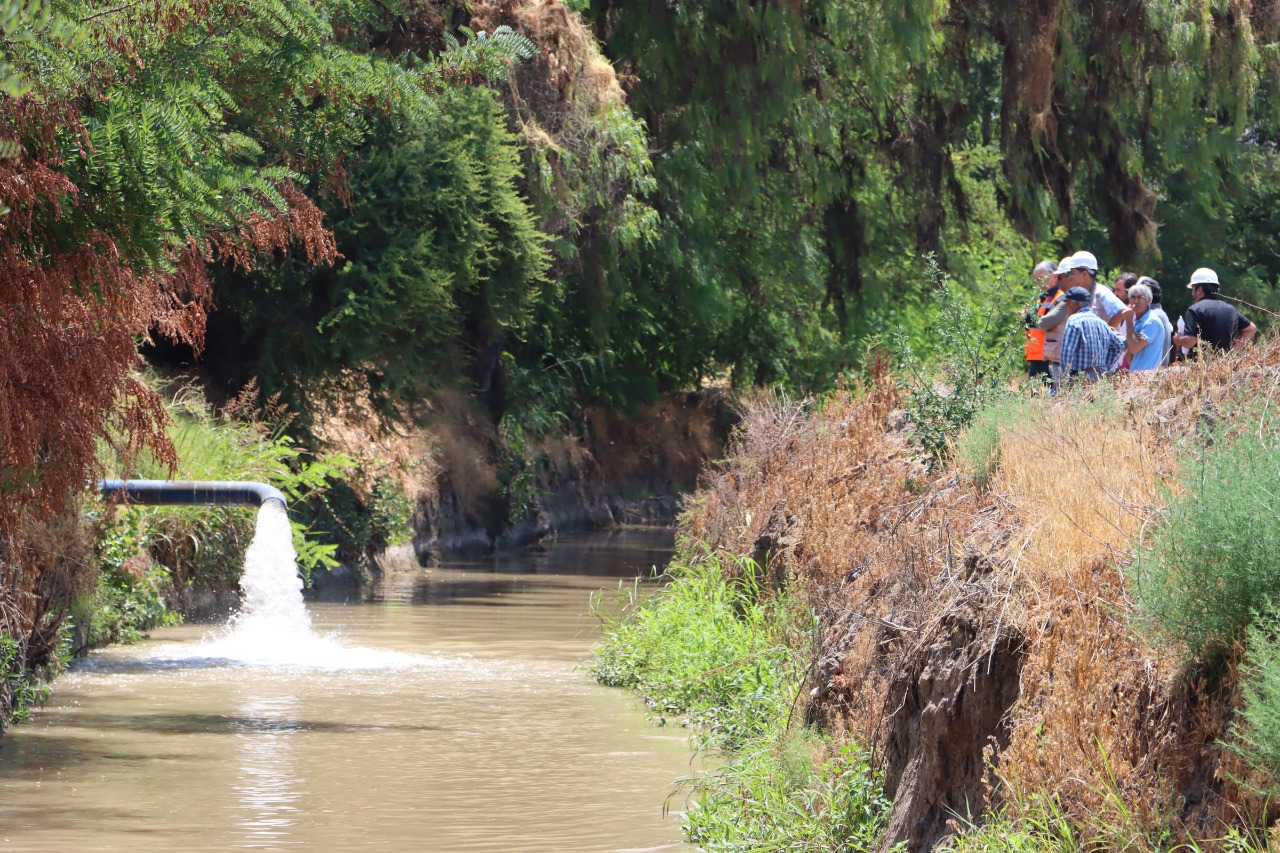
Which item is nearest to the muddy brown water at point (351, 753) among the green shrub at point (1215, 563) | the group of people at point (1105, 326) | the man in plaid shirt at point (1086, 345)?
the green shrub at point (1215, 563)

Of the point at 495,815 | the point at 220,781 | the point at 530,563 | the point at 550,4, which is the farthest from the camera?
the point at 530,563

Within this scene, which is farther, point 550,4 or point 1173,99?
point 1173,99

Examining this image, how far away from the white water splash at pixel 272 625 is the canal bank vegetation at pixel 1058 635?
19.6 ft

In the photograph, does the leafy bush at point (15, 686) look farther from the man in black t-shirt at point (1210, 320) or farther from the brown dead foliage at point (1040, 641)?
the man in black t-shirt at point (1210, 320)

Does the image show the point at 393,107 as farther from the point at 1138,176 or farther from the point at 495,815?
the point at 1138,176

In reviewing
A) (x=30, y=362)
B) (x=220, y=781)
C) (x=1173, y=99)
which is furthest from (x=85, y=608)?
(x=1173, y=99)

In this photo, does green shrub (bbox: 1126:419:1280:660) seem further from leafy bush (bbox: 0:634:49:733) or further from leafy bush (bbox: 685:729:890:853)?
leafy bush (bbox: 0:634:49:733)

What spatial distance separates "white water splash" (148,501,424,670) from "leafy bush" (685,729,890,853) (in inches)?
280

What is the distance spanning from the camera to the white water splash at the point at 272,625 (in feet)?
55.4

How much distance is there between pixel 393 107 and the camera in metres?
12.5

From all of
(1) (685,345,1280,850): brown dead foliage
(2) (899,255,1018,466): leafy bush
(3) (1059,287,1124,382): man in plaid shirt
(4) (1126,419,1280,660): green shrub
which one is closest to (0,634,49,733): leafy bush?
(1) (685,345,1280,850): brown dead foliage

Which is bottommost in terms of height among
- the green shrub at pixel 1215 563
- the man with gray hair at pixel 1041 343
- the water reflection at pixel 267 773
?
the water reflection at pixel 267 773

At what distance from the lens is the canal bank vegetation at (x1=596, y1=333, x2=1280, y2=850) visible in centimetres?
691

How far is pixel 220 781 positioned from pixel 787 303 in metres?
24.6
